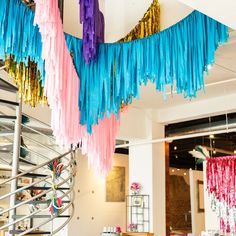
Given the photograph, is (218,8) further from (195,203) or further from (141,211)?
(195,203)

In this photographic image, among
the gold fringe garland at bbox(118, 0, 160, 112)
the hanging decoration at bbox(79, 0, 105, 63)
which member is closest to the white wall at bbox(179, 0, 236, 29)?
the hanging decoration at bbox(79, 0, 105, 63)

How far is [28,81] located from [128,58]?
2.44 feet

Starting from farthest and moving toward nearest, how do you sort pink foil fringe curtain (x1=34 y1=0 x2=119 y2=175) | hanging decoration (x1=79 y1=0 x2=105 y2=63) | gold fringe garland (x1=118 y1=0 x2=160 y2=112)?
gold fringe garland (x1=118 y1=0 x2=160 y2=112) < hanging decoration (x1=79 y1=0 x2=105 y2=63) < pink foil fringe curtain (x1=34 y1=0 x2=119 y2=175)

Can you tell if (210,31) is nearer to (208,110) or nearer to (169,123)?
(208,110)

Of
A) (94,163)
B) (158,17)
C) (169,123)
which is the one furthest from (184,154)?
(94,163)

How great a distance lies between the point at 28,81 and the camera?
3035mm

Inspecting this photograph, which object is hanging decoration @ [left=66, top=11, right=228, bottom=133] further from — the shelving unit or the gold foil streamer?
the shelving unit

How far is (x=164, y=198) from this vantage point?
8898 mm

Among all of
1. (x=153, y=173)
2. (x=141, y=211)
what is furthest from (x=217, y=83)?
(x=141, y=211)

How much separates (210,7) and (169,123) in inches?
258

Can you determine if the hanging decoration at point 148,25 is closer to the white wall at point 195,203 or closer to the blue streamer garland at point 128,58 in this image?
the blue streamer garland at point 128,58

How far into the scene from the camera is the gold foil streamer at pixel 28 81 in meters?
3.03

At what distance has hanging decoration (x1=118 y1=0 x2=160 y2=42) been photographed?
3790mm

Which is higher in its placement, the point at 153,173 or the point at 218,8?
the point at 218,8
